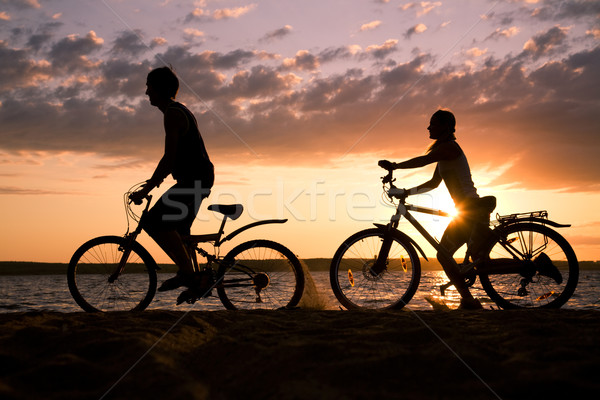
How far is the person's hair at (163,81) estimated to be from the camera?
5332mm

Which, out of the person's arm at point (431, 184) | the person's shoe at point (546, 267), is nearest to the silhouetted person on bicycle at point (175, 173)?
the person's arm at point (431, 184)

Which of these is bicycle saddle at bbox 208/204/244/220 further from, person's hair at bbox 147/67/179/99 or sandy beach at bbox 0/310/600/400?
sandy beach at bbox 0/310/600/400

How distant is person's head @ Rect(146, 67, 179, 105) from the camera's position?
17.5ft

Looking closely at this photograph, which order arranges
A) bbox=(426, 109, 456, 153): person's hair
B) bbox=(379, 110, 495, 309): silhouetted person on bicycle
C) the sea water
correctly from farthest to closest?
1. the sea water
2. bbox=(426, 109, 456, 153): person's hair
3. bbox=(379, 110, 495, 309): silhouetted person on bicycle

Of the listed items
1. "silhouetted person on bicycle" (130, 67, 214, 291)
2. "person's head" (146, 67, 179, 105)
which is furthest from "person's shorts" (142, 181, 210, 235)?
"person's head" (146, 67, 179, 105)

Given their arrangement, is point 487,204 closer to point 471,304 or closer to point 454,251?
point 454,251

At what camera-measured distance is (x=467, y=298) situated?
6.00 meters

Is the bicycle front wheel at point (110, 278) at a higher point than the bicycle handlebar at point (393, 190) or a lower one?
lower

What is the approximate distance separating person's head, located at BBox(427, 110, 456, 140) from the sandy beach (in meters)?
2.54

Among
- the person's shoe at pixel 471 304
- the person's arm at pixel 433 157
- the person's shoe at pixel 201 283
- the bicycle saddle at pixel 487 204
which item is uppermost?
the person's arm at pixel 433 157

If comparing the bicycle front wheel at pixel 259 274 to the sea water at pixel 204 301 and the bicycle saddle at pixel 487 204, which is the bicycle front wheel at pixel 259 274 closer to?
the sea water at pixel 204 301

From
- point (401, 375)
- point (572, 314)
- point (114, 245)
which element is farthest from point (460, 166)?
point (114, 245)

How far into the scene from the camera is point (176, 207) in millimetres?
5359

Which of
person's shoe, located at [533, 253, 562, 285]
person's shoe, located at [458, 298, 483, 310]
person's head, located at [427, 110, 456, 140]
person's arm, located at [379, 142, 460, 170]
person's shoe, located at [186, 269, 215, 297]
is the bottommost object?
person's shoe, located at [458, 298, 483, 310]
